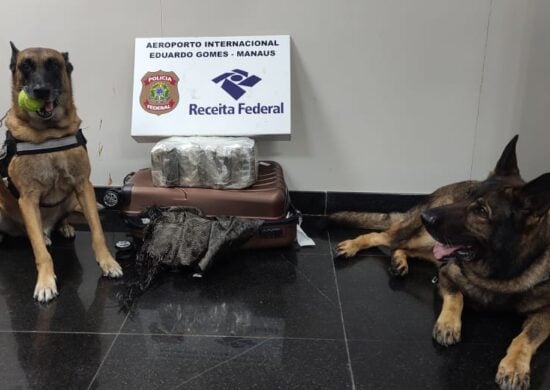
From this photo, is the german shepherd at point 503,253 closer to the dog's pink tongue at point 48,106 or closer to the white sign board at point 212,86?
the white sign board at point 212,86

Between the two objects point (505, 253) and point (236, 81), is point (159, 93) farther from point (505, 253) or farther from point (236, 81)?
point (505, 253)

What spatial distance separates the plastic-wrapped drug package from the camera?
252 cm

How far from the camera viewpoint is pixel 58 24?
9.23 ft

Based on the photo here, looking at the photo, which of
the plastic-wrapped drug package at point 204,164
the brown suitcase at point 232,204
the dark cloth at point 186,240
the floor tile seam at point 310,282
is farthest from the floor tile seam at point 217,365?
the plastic-wrapped drug package at point 204,164

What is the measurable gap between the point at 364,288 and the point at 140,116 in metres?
1.67

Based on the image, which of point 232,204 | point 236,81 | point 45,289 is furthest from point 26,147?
point 236,81

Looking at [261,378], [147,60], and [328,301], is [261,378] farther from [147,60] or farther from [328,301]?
[147,60]

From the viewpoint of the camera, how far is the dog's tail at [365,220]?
2.69 m

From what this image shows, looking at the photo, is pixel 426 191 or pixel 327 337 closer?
pixel 327 337

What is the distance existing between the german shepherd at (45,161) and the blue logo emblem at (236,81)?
0.88m

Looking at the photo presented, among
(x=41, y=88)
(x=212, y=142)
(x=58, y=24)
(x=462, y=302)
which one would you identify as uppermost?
(x=58, y=24)

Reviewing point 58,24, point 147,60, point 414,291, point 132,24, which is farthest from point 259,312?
point 58,24

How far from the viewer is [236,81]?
2736mm

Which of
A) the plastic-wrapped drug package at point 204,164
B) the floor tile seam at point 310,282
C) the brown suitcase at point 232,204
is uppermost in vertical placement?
the plastic-wrapped drug package at point 204,164
